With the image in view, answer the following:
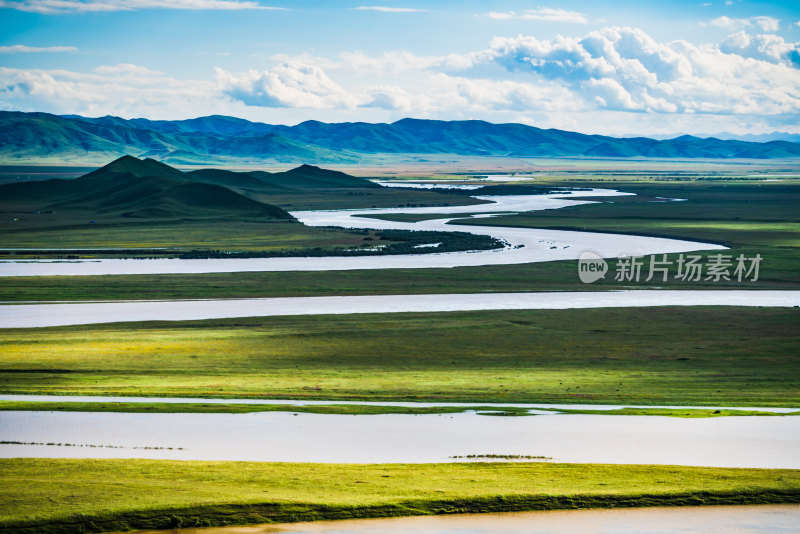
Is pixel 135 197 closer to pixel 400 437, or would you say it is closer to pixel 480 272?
pixel 480 272

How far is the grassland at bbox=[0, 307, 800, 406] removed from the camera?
32.4 meters

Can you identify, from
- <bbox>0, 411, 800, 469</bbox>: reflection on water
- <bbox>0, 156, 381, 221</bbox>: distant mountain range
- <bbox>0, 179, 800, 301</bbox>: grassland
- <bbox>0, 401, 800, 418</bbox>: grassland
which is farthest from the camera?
<bbox>0, 156, 381, 221</bbox>: distant mountain range

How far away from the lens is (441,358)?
1542 inches

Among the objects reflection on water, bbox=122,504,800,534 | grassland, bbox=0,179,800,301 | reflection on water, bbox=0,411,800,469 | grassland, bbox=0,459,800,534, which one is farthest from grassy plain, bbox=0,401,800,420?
grassland, bbox=0,179,800,301

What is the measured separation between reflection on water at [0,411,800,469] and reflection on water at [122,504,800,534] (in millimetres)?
3426

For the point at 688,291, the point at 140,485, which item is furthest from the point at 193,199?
the point at 140,485

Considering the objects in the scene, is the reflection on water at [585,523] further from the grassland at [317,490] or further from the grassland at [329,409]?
the grassland at [329,409]

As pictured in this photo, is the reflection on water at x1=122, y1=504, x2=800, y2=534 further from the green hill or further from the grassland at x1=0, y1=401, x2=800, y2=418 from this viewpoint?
the green hill

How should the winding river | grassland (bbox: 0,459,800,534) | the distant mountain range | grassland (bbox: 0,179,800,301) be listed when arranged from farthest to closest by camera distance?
the distant mountain range → the winding river → grassland (bbox: 0,179,800,301) → grassland (bbox: 0,459,800,534)

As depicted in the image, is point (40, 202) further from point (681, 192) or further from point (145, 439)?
point (145, 439)

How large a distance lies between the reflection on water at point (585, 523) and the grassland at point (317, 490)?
236mm

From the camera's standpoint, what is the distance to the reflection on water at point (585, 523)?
19.4 m

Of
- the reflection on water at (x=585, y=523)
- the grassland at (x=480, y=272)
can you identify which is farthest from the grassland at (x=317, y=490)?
Answer: the grassland at (x=480, y=272)

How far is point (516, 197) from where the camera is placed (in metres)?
170
